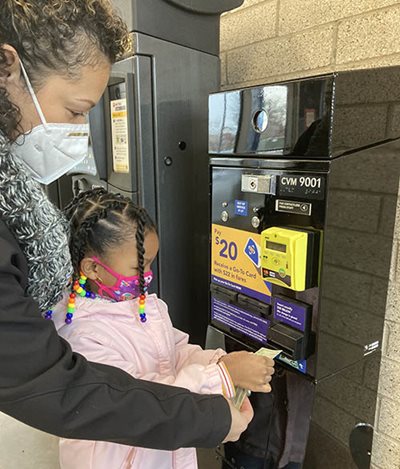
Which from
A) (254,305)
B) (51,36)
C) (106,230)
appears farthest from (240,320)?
(51,36)

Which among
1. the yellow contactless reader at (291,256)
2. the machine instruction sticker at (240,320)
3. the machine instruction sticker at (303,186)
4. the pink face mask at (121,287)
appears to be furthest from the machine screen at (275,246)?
the pink face mask at (121,287)

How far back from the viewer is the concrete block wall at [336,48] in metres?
1.22

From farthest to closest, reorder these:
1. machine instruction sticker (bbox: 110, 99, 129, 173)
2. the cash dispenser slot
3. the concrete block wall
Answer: machine instruction sticker (bbox: 110, 99, 129, 173) → the concrete block wall → the cash dispenser slot

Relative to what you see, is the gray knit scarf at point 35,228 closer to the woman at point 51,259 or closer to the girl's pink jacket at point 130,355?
the woman at point 51,259

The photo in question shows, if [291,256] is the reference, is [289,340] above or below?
below

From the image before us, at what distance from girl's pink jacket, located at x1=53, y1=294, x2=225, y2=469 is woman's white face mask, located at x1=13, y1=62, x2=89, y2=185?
0.34 metres

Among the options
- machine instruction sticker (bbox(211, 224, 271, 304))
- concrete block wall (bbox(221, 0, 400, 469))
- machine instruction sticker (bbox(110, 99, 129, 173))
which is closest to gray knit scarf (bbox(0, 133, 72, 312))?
machine instruction sticker (bbox(211, 224, 271, 304))

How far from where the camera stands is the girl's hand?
38.8 inches

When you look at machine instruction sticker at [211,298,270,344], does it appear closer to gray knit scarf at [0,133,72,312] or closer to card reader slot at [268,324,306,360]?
card reader slot at [268,324,306,360]

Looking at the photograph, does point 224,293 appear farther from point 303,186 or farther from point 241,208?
point 303,186

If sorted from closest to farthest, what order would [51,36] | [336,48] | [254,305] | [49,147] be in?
[51,36], [49,147], [254,305], [336,48]

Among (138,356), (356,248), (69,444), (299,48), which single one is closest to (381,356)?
(356,248)

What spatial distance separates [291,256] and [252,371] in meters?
0.30

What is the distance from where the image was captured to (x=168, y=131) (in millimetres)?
1391
